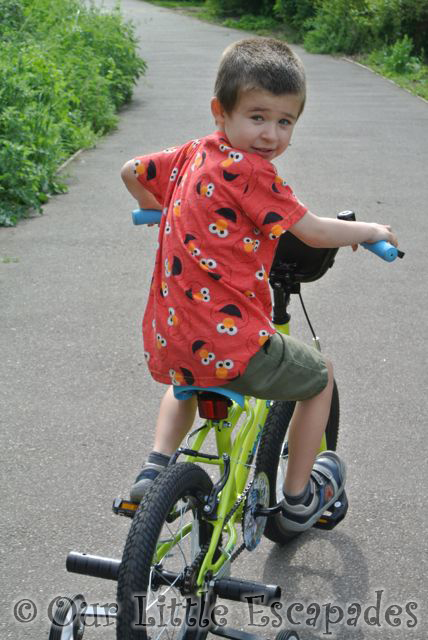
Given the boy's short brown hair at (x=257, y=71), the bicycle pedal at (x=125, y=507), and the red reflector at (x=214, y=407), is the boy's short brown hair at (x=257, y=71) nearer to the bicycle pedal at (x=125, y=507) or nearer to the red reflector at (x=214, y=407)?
the red reflector at (x=214, y=407)

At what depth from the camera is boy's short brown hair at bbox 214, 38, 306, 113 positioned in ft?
8.93

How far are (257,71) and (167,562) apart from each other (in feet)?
4.62

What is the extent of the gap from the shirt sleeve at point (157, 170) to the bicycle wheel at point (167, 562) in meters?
0.90

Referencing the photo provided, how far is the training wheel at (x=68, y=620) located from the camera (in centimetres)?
279

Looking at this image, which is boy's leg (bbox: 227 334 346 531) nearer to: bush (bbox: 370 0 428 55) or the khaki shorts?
the khaki shorts

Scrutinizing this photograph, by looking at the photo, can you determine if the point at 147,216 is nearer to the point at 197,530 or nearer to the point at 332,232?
the point at 332,232

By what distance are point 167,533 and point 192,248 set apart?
813 millimetres

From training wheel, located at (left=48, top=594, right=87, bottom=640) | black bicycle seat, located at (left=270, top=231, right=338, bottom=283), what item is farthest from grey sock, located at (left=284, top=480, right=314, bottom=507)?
training wheel, located at (left=48, top=594, right=87, bottom=640)

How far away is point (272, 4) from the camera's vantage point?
30.7 meters

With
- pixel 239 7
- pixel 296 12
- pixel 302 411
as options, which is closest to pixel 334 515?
pixel 302 411

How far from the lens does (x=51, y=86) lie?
33.8ft

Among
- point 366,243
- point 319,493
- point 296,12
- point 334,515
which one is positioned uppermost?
point 296,12

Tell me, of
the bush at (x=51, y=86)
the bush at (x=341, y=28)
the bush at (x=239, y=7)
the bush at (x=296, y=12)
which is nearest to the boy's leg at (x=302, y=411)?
the bush at (x=51, y=86)

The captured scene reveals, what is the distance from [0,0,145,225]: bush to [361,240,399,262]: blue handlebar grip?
578 cm
